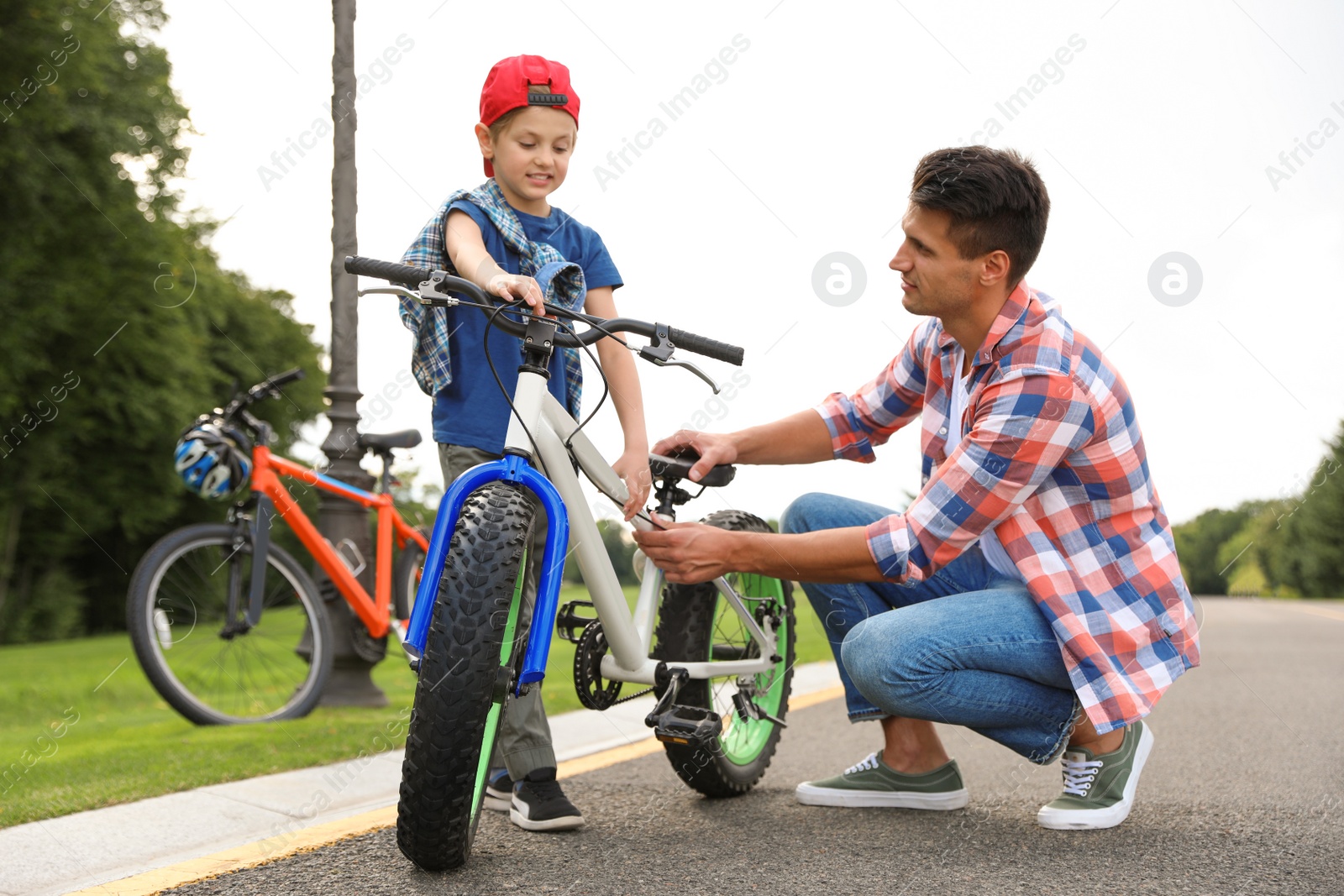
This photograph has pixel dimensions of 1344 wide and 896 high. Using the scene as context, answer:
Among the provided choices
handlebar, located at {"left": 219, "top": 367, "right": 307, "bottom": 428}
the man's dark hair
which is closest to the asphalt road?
the man's dark hair

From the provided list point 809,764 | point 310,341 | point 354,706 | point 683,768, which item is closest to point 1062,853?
point 683,768

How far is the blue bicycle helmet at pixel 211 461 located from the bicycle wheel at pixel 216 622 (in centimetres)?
19

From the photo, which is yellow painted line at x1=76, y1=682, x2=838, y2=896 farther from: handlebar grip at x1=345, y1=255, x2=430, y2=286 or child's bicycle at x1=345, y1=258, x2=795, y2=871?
handlebar grip at x1=345, y1=255, x2=430, y2=286

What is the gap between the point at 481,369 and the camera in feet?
9.52

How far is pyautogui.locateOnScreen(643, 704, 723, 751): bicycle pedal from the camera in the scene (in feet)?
9.09

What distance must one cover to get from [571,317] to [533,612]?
627 mm

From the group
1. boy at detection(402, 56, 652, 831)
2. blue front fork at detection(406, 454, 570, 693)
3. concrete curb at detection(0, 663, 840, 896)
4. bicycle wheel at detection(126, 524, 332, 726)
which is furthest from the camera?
bicycle wheel at detection(126, 524, 332, 726)

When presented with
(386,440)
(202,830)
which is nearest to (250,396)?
(386,440)

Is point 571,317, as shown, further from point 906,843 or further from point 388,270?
point 906,843

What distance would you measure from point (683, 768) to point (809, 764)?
2.77ft

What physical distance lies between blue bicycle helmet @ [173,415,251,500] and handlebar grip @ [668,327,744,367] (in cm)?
→ 301

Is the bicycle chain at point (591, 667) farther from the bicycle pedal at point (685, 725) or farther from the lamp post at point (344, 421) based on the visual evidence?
the lamp post at point (344, 421)

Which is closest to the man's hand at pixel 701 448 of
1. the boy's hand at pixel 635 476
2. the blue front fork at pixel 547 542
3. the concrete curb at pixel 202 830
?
the boy's hand at pixel 635 476

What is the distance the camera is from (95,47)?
1758 centimetres
